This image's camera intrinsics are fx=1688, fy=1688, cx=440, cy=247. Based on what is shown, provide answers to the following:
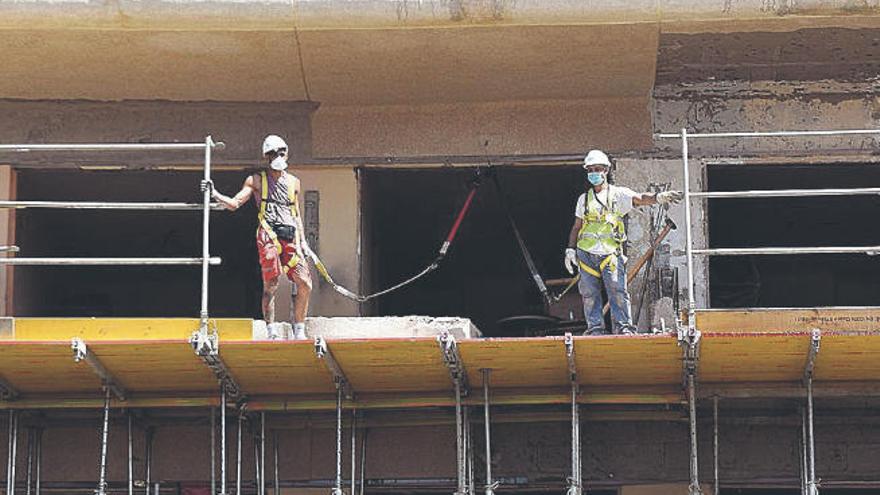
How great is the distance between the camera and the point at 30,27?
1343cm

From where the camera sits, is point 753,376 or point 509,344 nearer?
point 509,344

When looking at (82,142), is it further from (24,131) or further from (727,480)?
(727,480)

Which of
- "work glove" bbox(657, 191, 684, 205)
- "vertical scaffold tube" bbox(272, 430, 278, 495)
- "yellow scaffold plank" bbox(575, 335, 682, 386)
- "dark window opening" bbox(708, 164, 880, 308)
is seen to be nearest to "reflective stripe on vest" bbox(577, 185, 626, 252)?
"work glove" bbox(657, 191, 684, 205)

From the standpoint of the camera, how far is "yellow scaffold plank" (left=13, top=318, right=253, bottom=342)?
1191 centimetres

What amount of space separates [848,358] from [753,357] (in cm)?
67

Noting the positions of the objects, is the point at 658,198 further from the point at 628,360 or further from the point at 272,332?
the point at 272,332

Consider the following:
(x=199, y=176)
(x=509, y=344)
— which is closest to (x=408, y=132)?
(x=199, y=176)

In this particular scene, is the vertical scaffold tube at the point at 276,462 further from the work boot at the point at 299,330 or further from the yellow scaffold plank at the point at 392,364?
the work boot at the point at 299,330

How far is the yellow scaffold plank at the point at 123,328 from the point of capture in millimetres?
11914

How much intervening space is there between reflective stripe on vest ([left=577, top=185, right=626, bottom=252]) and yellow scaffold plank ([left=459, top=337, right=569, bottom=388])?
107 cm

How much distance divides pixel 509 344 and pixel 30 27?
15.8ft

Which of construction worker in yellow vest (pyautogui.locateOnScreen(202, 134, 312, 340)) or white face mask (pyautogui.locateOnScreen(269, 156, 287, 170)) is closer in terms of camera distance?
construction worker in yellow vest (pyautogui.locateOnScreen(202, 134, 312, 340))

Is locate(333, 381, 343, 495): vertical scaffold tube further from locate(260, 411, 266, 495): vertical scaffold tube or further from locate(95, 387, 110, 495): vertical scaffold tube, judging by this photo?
locate(95, 387, 110, 495): vertical scaffold tube

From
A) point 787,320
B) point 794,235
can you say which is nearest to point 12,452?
point 787,320
